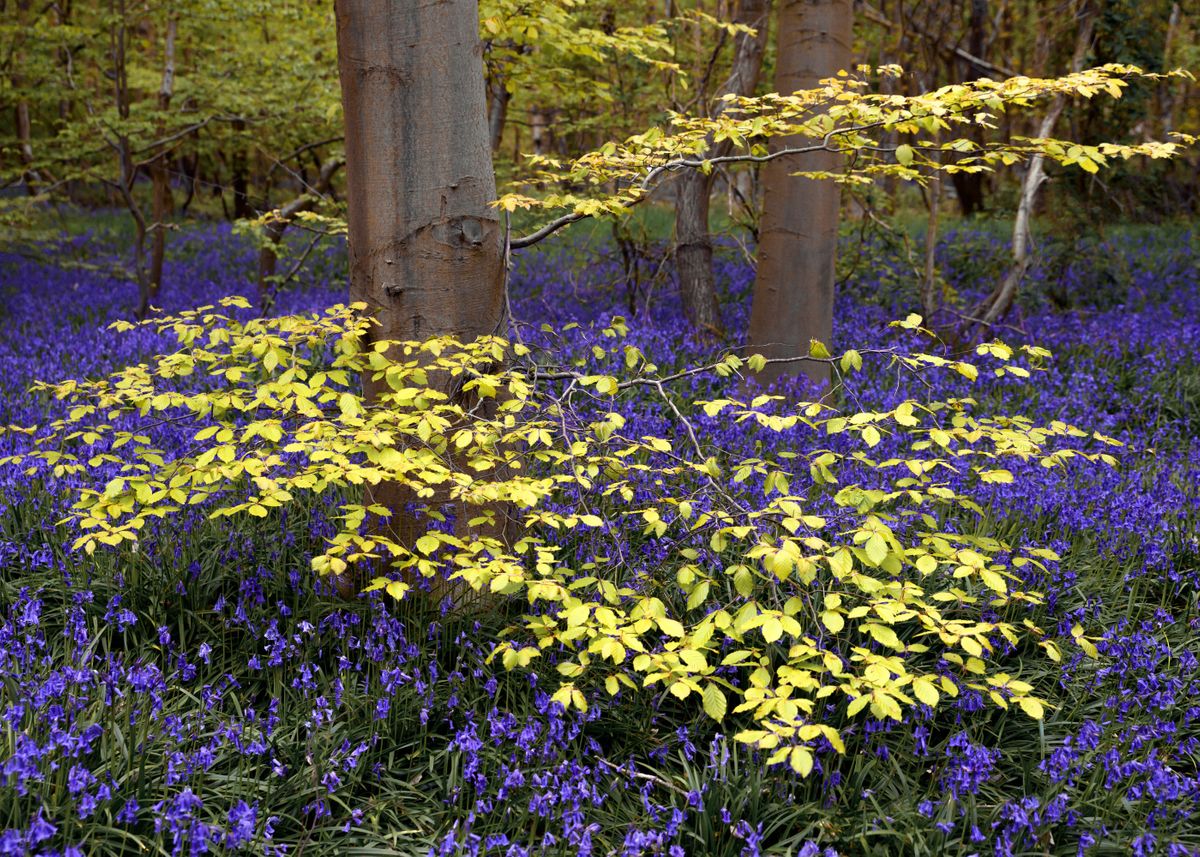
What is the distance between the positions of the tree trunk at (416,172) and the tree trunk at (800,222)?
2.85 metres

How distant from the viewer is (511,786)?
8.43 ft

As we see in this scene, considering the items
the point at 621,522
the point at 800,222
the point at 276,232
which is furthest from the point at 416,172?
the point at 276,232

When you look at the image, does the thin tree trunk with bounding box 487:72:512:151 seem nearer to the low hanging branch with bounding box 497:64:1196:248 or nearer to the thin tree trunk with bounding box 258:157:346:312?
the thin tree trunk with bounding box 258:157:346:312

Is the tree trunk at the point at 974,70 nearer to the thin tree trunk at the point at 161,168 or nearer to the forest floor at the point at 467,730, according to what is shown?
the thin tree trunk at the point at 161,168

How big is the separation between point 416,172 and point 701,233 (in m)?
4.75

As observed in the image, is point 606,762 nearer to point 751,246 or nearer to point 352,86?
point 352,86

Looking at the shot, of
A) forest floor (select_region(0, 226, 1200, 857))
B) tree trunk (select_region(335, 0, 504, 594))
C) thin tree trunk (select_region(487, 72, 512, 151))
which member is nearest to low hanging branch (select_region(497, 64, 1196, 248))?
tree trunk (select_region(335, 0, 504, 594))

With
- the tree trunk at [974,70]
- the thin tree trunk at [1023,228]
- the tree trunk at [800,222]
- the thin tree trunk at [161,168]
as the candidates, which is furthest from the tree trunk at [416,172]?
the tree trunk at [974,70]

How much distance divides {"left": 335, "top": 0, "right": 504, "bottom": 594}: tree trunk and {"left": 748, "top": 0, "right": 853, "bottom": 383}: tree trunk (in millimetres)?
2854

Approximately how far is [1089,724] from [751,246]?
31.5ft

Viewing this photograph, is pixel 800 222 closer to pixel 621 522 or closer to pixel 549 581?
pixel 621 522

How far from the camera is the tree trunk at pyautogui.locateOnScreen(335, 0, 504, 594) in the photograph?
11.2 feet

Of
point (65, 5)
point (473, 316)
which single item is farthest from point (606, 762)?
point (65, 5)

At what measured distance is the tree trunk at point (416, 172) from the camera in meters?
3.41
